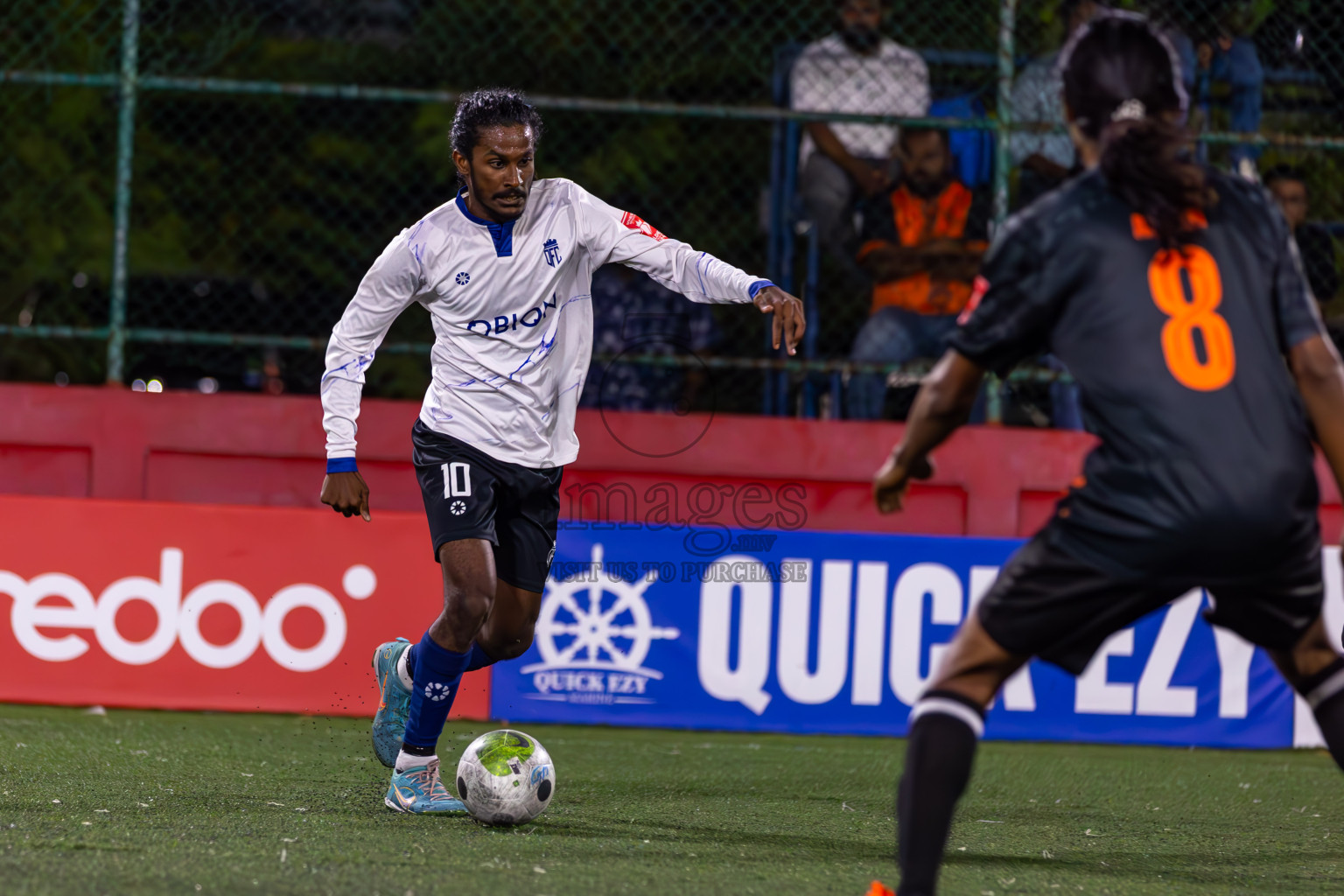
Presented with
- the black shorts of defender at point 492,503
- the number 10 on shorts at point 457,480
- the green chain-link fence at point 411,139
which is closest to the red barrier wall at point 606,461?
the green chain-link fence at point 411,139

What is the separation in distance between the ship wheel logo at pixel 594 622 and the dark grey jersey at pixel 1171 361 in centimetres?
458

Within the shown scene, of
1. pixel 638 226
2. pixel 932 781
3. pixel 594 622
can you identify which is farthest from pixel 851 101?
pixel 932 781

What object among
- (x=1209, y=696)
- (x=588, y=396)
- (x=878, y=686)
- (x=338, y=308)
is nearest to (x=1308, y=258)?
(x=1209, y=696)

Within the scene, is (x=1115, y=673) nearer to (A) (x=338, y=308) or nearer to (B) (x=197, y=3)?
(A) (x=338, y=308)

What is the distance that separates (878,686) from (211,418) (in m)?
3.75

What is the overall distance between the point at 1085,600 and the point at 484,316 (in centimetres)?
245

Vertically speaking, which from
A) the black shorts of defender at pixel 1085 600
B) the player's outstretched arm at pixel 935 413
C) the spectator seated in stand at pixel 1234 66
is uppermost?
the spectator seated in stand at pixel 1234 66

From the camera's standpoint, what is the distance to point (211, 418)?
815 cm

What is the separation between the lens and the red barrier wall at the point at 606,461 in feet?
26.5

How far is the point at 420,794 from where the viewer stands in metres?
4.96

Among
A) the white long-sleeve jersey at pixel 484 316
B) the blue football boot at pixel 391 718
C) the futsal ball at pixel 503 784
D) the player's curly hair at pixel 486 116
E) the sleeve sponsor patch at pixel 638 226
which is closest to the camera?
the futsal ball at pixel 503 784

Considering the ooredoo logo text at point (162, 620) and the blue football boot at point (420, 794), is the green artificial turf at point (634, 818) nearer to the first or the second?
the blue football boot at point (420, 794)

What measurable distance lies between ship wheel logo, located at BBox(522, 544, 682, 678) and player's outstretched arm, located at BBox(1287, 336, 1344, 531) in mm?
4739

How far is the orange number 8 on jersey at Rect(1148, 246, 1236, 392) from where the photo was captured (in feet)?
10.3
